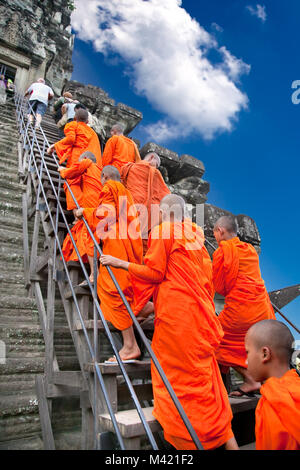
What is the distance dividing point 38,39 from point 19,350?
40.8ft

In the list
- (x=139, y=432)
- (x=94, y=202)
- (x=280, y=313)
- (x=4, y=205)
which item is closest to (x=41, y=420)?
(x=139, y=432)

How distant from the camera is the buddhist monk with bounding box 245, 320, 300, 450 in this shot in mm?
1383

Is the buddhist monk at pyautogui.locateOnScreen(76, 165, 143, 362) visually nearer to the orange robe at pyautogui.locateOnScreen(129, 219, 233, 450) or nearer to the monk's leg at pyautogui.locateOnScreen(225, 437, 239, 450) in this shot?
the orange robe at pyautogui.locateOnScreen(129, 219, 233, 450)

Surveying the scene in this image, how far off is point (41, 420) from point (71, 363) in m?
0.87

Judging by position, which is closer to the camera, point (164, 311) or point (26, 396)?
point (164, 311)

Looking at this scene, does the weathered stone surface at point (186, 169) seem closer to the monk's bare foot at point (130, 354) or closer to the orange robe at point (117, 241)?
the orange robe at point (117, 241)

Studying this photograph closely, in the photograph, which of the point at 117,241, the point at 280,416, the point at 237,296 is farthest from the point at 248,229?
the point at 280,416

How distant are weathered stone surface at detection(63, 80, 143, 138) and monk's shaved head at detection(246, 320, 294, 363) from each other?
7763 mm

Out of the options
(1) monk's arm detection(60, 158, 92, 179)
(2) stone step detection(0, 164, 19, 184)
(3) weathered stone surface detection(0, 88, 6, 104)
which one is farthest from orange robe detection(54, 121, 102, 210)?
(3) weathered stone surface detection(0, 88, 6, 104)

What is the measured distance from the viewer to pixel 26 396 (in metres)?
3.07

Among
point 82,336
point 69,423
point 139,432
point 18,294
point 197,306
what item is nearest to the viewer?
point 139,432

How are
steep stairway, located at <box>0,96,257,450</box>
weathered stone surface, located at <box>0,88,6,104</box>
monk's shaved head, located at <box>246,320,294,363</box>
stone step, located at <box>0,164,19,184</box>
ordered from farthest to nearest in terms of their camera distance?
weathered stone surface, located at <box>0,88,6,104</box>
stone step, located at <box>0,164,19,184</box>
steep stairway, located at <box>0,96,257,450</box>
monk's shaved head, located at <box>246,320,294,363</box>

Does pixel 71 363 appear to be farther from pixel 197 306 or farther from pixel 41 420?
pixel 197 306

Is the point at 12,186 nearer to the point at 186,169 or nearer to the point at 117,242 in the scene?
the point at 117,242
